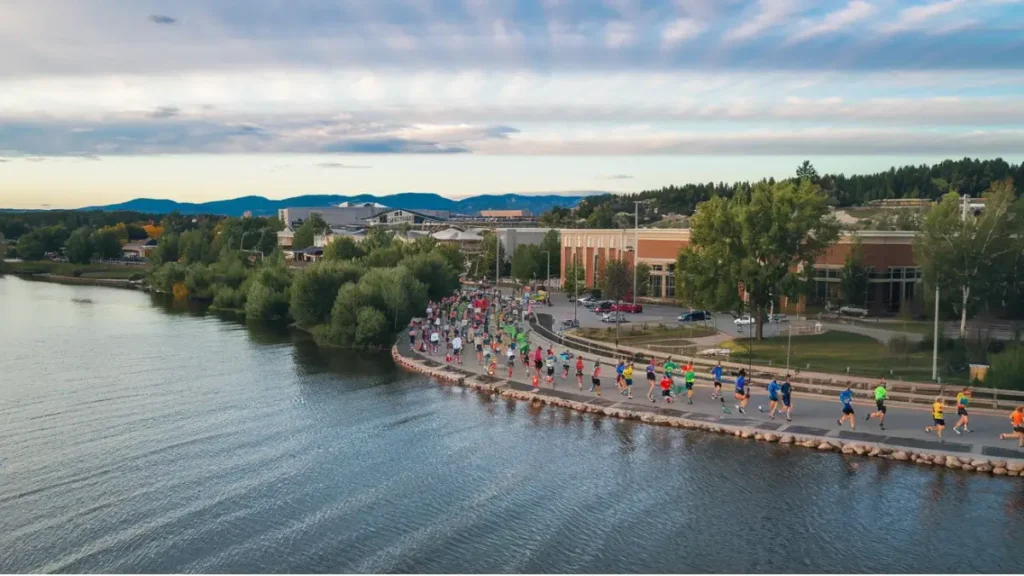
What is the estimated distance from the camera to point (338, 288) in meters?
59.6

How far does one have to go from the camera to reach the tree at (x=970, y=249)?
3944cm

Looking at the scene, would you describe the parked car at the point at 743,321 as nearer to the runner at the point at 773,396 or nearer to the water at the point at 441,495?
the runner at the point at 773,396

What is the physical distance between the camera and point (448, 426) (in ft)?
97.5

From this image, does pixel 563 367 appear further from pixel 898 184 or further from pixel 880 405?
pixel 898 184

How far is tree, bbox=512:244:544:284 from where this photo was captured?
8869cm

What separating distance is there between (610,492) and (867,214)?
292 feet

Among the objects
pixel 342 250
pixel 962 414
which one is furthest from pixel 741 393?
pixel 342 250

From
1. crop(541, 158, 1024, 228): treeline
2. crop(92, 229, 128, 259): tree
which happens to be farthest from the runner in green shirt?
crop(92, 229, 128, 259): tree

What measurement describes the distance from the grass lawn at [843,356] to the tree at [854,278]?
10459 mm

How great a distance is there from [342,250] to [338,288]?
2660 centimetres

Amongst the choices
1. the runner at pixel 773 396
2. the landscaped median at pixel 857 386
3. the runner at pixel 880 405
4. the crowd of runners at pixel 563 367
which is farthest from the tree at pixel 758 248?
the runner at pixel 880 405

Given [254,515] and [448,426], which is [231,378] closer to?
[448,426]

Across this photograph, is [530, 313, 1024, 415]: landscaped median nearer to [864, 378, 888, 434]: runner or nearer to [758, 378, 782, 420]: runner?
[864, 378, 888, 434]: runner

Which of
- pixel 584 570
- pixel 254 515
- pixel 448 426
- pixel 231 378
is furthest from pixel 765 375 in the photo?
pixel 231 378
